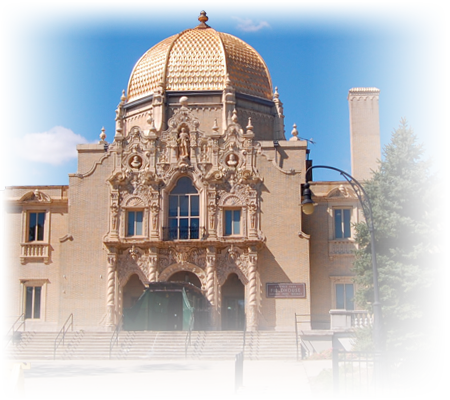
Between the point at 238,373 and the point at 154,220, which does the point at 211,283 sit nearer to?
the point at 154,220

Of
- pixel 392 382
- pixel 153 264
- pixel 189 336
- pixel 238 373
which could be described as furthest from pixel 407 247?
pixel 153 264

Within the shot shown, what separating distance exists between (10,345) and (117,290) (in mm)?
5710

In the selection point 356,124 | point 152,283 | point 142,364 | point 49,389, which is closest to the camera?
point 49,389

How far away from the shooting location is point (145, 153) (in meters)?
36.3

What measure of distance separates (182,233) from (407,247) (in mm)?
15011

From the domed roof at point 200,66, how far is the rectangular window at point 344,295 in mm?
13031

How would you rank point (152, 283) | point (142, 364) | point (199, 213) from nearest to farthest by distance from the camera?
point (142, 364) → point (152, 283) → point (199, 213)

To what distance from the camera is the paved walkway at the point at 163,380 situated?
17688 mm

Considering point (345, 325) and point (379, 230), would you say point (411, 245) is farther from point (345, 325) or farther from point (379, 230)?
point (345, 325)

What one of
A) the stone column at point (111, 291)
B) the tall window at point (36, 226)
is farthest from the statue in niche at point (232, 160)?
the tall window at point (36, 226)

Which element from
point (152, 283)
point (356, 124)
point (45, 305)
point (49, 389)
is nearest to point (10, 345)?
point (45, 305)

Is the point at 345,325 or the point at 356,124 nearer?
the point at 345,325

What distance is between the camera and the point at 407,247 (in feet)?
74.4

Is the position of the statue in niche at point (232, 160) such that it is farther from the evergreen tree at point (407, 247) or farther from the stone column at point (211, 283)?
the evergreen tree at point (407, 247)
